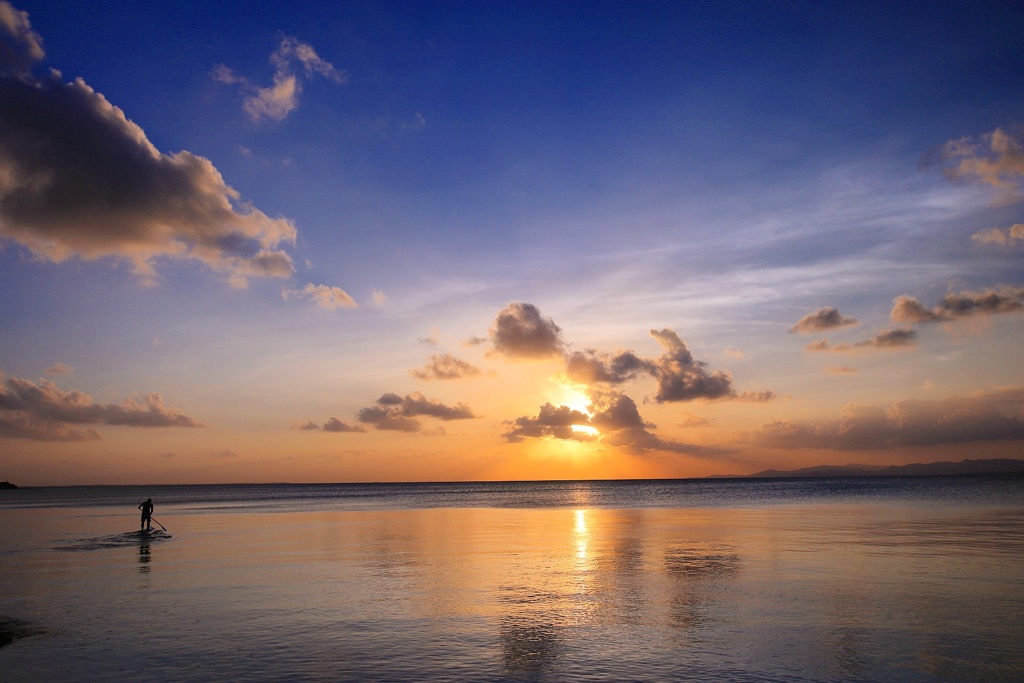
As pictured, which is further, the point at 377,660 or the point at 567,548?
the point at 567,548

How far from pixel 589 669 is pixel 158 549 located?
119 feet

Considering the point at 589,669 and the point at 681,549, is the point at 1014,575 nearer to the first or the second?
the point at 681,549

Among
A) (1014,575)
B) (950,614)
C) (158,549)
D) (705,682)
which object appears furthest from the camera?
(158,549)

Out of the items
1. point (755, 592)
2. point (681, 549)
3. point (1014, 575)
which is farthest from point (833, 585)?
point (681, 549)

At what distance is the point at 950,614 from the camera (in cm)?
2125

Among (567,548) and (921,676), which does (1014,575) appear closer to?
(921,676)

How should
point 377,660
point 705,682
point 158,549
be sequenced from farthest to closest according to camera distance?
point 158,549
point 377,660
point 705,682

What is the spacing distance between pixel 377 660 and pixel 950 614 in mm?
18014

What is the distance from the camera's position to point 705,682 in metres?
14.9

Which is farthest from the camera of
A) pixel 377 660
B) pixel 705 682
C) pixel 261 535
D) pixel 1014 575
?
pixel 261 535

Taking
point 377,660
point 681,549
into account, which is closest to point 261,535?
point 681,549

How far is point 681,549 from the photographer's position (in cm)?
3931

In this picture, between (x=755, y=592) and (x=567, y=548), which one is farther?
(x=567, y=548)

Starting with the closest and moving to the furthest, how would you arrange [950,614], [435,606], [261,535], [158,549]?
1. [950,614]
2. [435,606]
3. [158,549]
4. [261,535]
